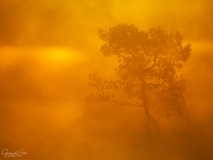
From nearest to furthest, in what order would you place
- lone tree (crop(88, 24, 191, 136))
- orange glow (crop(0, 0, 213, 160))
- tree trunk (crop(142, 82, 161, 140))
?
lone tree (crop(88, 24, 191, 136)), tree trunk (crop(142, 82, 161, 140)), orange glow (crop(0, 0, 213, 160))

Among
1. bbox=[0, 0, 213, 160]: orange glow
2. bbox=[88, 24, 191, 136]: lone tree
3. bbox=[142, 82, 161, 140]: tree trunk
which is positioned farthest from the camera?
bbox=[0, 0, 213, 160]: orange glow

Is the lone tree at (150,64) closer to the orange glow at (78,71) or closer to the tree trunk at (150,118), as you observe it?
the tree trunk at (150,118)

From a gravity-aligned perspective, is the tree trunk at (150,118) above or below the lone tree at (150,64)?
below

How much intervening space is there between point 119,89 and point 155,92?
94 cm

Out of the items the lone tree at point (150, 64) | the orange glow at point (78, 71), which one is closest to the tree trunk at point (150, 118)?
the lone tree at point (150, 64)

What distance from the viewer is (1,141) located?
24.3 feet

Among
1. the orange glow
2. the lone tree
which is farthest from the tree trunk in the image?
the orange glow

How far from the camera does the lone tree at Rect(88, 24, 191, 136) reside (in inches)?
269

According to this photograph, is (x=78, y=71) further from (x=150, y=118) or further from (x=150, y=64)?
(x=150, y=118)

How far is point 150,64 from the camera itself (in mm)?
7059

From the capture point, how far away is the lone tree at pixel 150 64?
6.83 meters

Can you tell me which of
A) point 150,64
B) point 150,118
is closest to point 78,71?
point 150,64

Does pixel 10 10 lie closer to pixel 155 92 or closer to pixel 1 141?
pixel 1 141

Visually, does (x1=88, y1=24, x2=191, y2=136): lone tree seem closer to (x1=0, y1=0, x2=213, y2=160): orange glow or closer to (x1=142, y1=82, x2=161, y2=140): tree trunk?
(x1=142, y1=82, x2=161, y2=140): tree trunk
